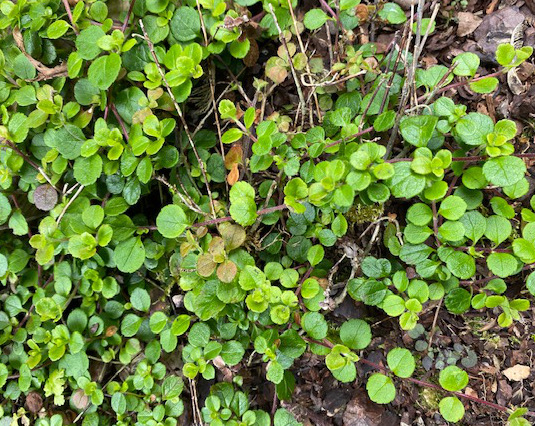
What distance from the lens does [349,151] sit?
1433 millimetres

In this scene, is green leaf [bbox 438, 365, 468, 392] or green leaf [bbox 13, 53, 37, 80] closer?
green leaf [bbox 438, 365, 468, 392]

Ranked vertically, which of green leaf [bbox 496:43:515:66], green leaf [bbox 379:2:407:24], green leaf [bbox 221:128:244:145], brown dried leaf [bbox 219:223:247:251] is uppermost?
green leaf [bbox 379:2:407:24]

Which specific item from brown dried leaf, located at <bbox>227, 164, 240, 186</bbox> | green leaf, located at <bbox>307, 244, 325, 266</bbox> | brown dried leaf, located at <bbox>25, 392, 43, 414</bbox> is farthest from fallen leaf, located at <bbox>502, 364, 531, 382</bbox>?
brown dried leaf, located at <bbox>25, 392, 43, 414</bbox>

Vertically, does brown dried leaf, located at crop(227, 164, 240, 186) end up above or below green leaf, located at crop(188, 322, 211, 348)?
above

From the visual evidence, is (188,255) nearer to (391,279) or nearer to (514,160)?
(391,279)

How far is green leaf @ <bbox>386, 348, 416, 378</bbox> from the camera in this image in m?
1.42

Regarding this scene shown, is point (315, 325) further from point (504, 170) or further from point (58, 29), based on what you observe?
point (58, 29)

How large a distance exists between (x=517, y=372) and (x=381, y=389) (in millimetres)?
596

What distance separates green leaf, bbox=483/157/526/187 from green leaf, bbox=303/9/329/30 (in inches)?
30.5

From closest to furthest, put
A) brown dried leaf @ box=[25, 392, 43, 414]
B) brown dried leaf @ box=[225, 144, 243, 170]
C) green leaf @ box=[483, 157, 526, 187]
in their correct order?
1. green leaf @ box=[483, 157, 526, 187]
2. brown dried leaf @ box=[225, 144, 243, 170]
3. brown dried leaf @ box=[25, 392, 43, 414]

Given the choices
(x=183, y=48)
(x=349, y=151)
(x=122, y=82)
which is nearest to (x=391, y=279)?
(x=349, y=151)

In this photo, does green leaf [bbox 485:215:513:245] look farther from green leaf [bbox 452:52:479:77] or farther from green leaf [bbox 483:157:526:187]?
green leaf [bbox 452:52:479:77]

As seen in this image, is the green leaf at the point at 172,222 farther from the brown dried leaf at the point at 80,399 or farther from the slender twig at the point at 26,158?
the brown dried leaf at the point at 80,399

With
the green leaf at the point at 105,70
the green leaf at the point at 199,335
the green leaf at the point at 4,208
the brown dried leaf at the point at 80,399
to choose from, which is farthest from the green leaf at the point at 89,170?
the brown dried leaf at the point at 80,399
